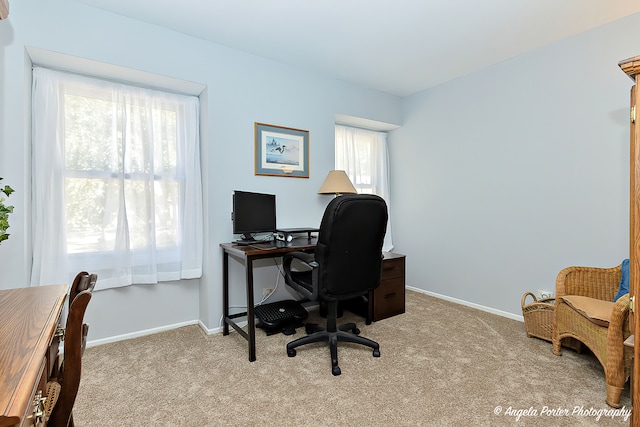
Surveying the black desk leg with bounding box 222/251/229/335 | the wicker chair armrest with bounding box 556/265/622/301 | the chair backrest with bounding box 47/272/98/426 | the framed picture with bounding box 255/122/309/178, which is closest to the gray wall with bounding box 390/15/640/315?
the wicker chair armrest with bounding box 556/265/622/301

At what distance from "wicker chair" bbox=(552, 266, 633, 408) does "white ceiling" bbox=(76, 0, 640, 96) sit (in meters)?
1.84

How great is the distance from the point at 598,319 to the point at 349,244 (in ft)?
4.82

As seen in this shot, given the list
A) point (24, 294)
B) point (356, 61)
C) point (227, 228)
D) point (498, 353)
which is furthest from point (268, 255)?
point (356, 61)

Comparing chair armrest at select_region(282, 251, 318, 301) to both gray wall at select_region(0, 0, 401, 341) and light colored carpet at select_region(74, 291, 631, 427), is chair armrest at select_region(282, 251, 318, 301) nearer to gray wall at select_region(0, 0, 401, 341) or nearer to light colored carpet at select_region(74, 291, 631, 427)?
light colored carpet at select_region(74, 291, 631, 427)

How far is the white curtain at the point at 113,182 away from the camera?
2.17m

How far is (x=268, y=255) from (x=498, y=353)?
A: 5.85 ft

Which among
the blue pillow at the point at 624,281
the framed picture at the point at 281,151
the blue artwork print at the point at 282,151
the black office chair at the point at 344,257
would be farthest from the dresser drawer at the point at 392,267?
the blue pillow at the point at 624,281

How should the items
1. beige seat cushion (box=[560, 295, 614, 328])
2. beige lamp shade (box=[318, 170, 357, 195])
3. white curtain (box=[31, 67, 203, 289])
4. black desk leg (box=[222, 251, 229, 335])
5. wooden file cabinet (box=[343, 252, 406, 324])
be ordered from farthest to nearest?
beige lamp shade (box=[318, 170, 357, 195]) → wooden file cabinet (box=[343, 252, 406, 324]) → black desk leg (box=[222, 251, 229, 335]) → white curtain (box=[31, 67, 203, 289]) → beige seat cushion (box=[560, 295, 614, 328])

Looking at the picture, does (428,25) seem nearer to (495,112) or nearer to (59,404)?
(495,112)

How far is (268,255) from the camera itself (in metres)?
2.23

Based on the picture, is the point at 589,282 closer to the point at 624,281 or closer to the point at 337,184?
the point at 624,281

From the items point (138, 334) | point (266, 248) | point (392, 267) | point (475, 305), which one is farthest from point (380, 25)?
point (138, 334)

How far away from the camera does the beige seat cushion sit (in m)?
1.76

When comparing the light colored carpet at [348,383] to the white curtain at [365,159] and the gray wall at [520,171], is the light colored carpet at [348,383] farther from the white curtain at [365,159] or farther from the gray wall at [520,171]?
the white curtain at [365,159]
